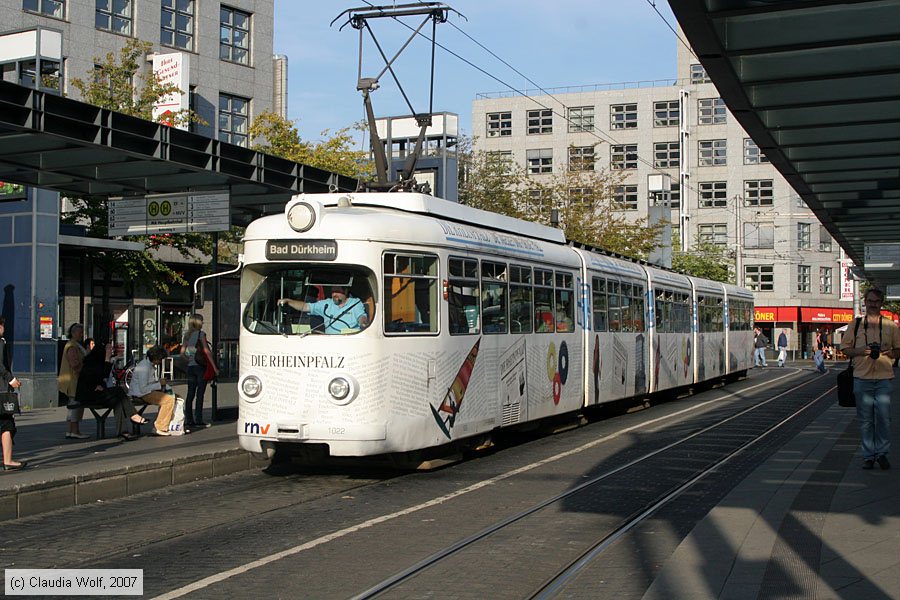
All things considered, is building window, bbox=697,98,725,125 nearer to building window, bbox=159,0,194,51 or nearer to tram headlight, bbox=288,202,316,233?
building window, bbox=159,0,194,51

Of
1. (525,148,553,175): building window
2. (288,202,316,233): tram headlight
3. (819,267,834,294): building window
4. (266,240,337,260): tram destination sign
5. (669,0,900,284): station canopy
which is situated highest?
(525,148,553,175): building window

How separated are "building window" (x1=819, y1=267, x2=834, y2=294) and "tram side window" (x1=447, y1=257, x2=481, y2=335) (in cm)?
6855

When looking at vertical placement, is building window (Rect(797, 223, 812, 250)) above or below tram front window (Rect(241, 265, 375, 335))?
above

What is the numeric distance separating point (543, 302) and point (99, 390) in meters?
6.24

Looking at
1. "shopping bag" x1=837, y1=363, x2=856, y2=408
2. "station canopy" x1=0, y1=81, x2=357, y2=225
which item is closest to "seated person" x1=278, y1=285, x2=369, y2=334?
"station canopy" x1=0, y1=81, x2=357, y2=225

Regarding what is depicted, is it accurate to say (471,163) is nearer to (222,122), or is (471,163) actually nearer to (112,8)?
(222,122)

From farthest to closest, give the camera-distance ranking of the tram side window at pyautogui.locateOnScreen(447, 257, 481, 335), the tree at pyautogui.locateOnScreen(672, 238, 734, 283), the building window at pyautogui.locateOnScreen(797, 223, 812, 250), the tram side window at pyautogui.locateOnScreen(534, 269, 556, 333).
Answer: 1. the building window at pyautogui.locateOnScreen(797, 223, 812, 250)
2. the tree at pyautogui.locateOnScreen(672, 238, 734, 283)
3. the tram side window at pyautogui.locateOnScreen(534, 269, 556, 333)
4. the tram side window at pyautogui.locateOnScreen(447, 257, 481, 335)

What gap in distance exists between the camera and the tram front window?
11617mm

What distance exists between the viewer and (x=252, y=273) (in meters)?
12.1

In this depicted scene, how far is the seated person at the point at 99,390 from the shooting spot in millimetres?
14555

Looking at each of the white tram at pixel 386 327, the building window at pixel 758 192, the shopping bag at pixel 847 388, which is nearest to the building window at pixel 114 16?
the white tram at pixel 386 327

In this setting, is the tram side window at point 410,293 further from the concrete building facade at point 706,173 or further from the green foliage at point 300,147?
the concrete building facade at point 706,173

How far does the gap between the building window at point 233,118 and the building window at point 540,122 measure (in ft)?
133

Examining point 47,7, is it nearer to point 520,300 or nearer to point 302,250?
point 520,300
